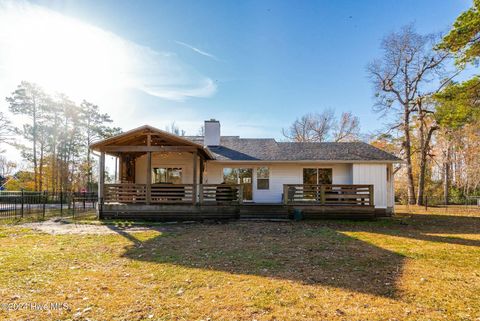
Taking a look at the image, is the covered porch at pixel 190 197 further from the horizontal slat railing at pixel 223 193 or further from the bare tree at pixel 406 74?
the bare tree at pixel 406 74

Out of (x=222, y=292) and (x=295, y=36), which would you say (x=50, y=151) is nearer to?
(x=295, y=36)

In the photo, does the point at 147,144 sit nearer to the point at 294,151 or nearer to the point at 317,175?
the point at 294,151

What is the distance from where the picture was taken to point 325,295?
160 inches

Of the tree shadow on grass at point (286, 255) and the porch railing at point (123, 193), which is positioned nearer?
the tree shadow on grass at point (286, 255)

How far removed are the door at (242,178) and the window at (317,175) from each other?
9.80 ft

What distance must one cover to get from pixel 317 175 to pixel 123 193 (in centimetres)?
978

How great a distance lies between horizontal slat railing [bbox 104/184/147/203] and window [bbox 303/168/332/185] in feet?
27.4

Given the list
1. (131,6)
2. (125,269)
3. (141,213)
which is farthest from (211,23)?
(125,269)

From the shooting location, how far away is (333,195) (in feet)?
41.5

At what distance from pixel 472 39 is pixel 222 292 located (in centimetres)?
1327

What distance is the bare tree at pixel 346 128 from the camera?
35.1m

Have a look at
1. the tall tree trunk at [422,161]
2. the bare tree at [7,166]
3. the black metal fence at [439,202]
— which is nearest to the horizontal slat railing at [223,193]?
the black metal fence at [439,202]

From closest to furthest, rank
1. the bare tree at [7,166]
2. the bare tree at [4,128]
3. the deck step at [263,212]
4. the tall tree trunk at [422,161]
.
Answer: the deck step at [263,212], the tall tree trunk at [422,161], the bare tree at [4,128], the bare tree at [7,166]

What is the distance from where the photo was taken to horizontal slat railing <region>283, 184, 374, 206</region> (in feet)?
41.2
